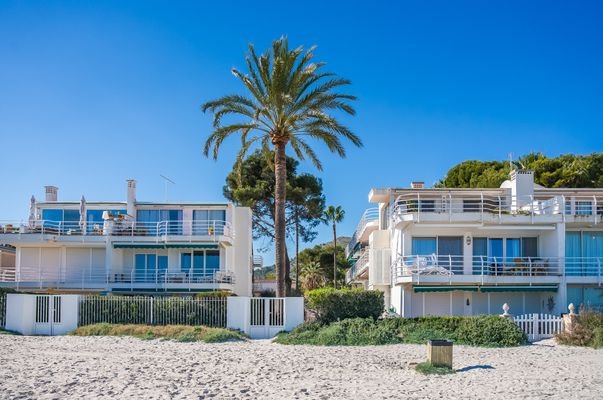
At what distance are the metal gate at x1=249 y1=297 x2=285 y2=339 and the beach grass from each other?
0.77m

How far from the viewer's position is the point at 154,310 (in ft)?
96.1

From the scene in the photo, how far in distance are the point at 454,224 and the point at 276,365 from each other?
53.5ft

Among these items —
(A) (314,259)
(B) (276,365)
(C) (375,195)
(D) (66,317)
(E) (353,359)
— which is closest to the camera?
(B) (276,365)

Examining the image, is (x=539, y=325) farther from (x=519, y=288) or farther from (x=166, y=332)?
(x=166, y=332)

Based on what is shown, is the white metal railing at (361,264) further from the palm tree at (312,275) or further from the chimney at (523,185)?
the palm tree at (312,275)

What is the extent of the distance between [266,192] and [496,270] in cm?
2231

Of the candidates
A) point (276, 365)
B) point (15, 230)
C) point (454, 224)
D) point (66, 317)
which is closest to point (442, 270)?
point (454, 224)

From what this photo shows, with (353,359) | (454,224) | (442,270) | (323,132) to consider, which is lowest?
(353,359)

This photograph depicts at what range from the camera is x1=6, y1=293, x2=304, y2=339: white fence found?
93.4 ft

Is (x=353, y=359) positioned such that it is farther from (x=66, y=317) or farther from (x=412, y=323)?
(x=66, y=317)

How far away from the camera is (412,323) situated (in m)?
27.0

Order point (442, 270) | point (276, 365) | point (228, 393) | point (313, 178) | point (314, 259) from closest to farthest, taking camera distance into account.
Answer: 1. point (228, 393)
2. point (276, 365)
3. point (442, 270)
4. point (313, 178)
5. point (314, 259)

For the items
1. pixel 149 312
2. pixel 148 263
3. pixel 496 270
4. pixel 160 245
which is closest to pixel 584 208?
pixel 496 270

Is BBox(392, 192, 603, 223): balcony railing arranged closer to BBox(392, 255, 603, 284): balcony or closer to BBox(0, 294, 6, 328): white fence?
BBox(392, 255, 603, 284): balcony
